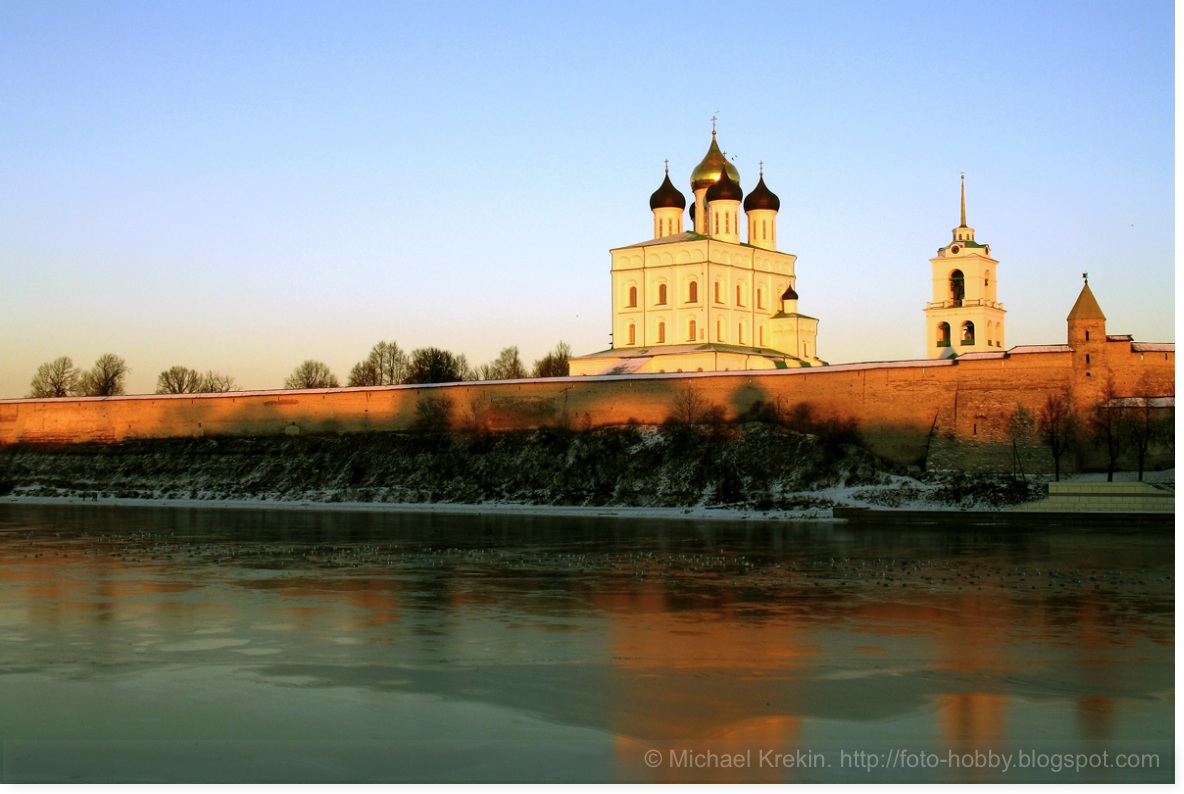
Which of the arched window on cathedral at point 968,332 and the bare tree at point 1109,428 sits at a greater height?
the arched window on cathedral at point 968,332

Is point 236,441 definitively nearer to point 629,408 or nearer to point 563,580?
point 629,408

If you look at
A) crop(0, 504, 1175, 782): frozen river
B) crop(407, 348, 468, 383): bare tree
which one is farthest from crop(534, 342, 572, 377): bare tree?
crop(0, 504, 1175, 782): frozen river

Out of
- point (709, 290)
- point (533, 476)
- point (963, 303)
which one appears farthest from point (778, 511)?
point (963, 303)

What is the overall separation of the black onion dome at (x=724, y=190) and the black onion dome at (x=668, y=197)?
36.5 inches

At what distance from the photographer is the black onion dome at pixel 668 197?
40156 millimetres

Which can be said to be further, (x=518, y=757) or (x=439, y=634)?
(x=439, y=634)

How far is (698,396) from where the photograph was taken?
29844 mm

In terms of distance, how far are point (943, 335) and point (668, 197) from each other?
1220cm

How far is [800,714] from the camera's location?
672cm

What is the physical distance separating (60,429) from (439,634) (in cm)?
3287

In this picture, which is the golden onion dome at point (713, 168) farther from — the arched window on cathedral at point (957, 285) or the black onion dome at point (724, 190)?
the arched window on cathedral at point (957, 285)

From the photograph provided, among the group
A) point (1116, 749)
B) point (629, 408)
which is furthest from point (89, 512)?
point (1116, 749)

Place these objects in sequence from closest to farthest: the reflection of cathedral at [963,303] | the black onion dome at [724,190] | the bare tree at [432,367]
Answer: the black onion dome at [724,190] → the reflection of cathedral at [963,303] → the bare tree at [432,367]

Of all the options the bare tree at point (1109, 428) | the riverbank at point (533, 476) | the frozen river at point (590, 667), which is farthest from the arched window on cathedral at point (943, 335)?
the frozen river at point (590, 667)
